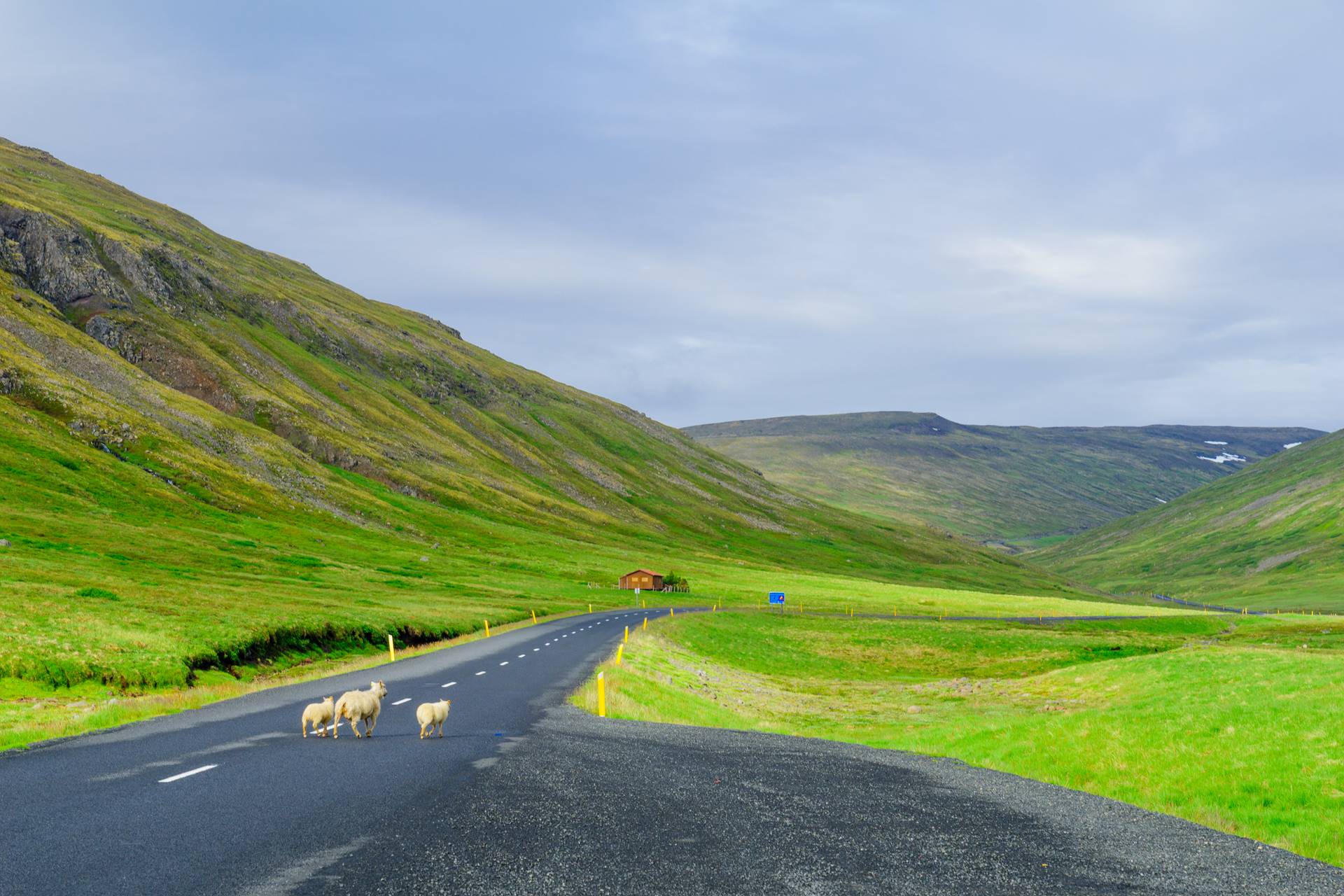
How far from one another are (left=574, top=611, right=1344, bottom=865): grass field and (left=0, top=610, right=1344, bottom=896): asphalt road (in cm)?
249

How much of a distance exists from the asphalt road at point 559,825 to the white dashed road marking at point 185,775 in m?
0.13

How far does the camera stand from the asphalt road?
10852mm

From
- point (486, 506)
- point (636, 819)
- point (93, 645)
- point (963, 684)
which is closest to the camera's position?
point (636, 819)

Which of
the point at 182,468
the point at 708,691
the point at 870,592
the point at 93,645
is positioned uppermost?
the point at 182,468

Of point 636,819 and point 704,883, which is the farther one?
point 636,819

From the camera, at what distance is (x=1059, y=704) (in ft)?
126

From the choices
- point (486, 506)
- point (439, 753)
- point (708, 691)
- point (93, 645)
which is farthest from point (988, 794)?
point (486, 506)

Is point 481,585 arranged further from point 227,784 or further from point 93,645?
point 227,784

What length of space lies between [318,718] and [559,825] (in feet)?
34.6

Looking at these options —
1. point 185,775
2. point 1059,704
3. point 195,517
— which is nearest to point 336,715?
point 185,775

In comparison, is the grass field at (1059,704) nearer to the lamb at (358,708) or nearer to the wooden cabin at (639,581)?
the lamb at (358,708)

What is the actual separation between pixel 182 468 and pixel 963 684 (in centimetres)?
11898

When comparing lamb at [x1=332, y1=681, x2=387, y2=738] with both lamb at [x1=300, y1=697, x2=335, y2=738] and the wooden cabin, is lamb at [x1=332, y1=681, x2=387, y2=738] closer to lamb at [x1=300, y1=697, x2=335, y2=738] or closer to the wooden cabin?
lamb at [x1=300, y1=697, x2=335, y2=738]

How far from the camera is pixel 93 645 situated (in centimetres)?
3528
